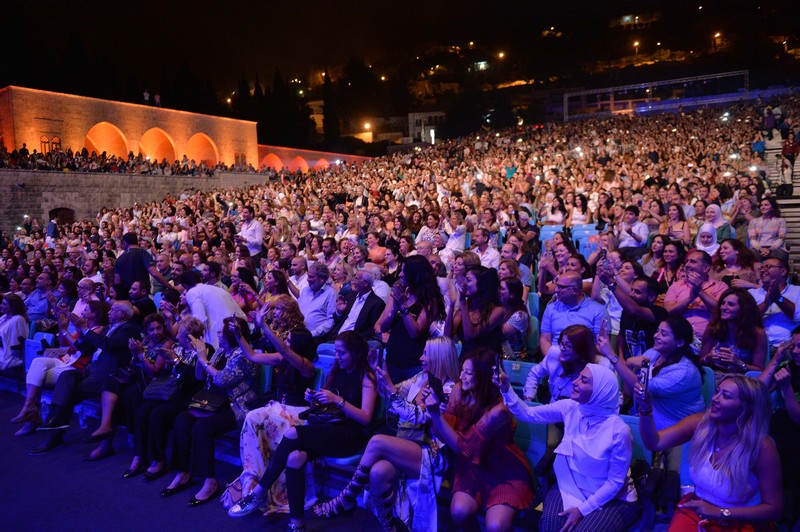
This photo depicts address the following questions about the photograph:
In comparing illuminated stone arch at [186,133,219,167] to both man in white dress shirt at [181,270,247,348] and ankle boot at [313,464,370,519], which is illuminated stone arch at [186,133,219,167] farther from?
ankle boot at [313,464,370,519]

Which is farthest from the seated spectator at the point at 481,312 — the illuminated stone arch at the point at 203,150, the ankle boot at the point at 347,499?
the illuminated stone arch at the point at 203,150

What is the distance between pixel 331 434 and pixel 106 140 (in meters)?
30.0

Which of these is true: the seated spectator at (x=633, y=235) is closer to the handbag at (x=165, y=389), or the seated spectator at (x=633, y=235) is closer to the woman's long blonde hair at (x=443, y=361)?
the woman's long blonde hair at (x=443, y=361)

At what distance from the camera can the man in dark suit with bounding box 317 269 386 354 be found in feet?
16.0

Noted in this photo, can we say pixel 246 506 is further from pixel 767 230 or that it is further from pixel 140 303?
pixel 767 230

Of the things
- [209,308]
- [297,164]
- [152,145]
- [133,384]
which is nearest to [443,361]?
[209,308]

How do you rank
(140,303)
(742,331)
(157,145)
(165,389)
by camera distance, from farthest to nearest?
1. (157,145)
2. (140,303)
3. (165,389)
4. (742,331)

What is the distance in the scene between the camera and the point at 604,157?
14.9 m

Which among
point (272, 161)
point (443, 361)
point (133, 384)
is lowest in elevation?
point (133, 384)

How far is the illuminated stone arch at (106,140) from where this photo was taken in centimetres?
2827

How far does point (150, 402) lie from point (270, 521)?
153cm

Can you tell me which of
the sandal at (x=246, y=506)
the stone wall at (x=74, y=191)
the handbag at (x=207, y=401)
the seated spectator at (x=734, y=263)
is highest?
the stone wall at (x=74, y=191)

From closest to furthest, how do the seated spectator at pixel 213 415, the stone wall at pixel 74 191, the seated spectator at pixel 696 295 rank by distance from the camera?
1. the seated spectator at pixel 213 415
2. the seated spectator at pixel 696 295
3. the stone wall at pixel 74 191

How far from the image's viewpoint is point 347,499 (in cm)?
346
